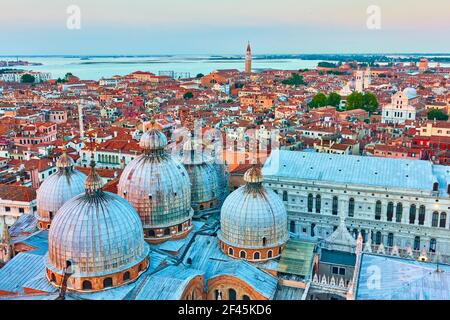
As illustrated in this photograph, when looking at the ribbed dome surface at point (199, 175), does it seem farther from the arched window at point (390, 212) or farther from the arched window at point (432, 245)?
the arched window at point (432, 245)

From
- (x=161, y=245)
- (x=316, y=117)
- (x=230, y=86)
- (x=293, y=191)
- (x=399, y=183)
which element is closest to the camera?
(x=161, y=245)

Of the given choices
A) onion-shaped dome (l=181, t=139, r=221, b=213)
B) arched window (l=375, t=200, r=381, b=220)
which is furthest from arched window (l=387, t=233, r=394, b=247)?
onion-shaped dome (l=181, t=139, r=221, b=213)

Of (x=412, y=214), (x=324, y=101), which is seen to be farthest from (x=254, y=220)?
(x=324, y=101)

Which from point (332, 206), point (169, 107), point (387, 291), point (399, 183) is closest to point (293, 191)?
point (332, 206)

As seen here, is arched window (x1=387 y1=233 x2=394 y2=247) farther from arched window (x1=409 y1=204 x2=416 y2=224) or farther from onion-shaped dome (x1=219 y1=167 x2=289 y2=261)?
onion-shaped dome (x1=219 y1=167 x2=289 y2=261)

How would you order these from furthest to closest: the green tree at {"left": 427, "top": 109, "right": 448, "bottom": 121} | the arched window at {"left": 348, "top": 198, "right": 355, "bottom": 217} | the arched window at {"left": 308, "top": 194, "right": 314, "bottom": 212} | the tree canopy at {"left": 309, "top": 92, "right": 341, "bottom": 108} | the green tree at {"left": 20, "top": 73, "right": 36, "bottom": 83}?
the green tree at {"left": 20, "top": 73, "right": 36, "bottom": 83}
the tree canopy at {"left": 309, "top": 92, "right": 341, "bottom": 108}
the green tree at {"left": 427, "top": 109, "right": 448, "bottom": 121}
the arched window at {"left": 308, "top": 194, "right": 314, "bottom": 212}
the arched window at {"left": 348, "top": 198, "right": 355, "bottom": 217}
